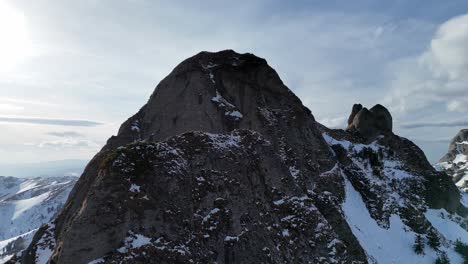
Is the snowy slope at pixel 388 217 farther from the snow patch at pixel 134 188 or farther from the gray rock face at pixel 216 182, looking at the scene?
the snow patch at pixel 134 188

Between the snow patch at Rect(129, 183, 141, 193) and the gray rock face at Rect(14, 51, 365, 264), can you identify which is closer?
the gray rock face at Rect(14, 51, 365, 264)

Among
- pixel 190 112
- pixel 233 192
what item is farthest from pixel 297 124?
pixel 233 192

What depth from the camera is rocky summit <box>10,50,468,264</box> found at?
2477 cm

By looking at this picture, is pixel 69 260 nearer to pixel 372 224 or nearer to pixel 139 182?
pixel 139 182

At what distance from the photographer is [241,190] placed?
3234 centimetres

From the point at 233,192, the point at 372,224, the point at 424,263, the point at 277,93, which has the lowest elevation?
the point at 424,263

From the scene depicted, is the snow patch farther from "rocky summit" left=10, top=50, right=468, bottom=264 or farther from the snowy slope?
the snowy slope

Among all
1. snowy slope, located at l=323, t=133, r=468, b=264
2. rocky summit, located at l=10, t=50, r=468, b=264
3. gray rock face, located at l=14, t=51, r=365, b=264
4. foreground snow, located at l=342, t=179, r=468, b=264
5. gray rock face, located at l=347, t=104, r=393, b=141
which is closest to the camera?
gray rock face, located at l=14, t=51, r=365, b=264

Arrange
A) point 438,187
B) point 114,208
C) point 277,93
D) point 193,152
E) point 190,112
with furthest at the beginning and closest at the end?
point 438,187
point 277,93
point 190,112
point 193,152
point 114,208

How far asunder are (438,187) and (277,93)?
134 ft

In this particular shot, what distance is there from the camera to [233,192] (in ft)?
104

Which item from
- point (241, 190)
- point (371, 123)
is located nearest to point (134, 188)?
point (241, 190)

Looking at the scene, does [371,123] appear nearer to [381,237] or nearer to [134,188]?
[381,237]

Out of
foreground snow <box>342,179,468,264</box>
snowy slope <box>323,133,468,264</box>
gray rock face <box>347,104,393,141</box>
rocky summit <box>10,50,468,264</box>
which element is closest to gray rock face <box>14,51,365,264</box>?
rocky summit <box>10,50,468,264</box>
